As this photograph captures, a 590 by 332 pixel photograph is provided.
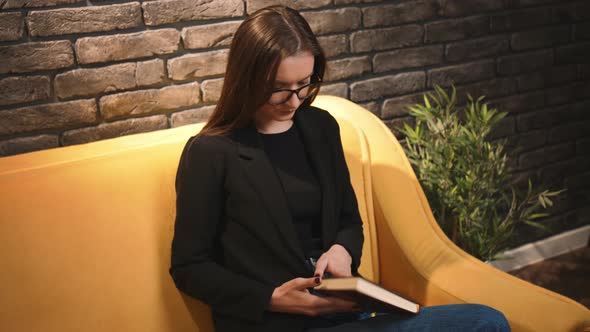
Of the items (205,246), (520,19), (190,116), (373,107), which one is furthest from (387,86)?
(205,246)

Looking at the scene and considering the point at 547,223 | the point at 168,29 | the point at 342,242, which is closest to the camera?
the point at 342,242

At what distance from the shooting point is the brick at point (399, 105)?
2.59 m

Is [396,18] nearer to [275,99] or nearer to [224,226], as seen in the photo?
[275,99]

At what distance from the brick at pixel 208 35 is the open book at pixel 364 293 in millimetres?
1049

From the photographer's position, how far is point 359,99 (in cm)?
250

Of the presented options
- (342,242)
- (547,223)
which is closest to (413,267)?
(342,242)

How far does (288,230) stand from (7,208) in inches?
28.2

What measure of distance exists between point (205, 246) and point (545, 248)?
7.81 ft

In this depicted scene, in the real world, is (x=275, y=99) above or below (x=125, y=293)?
above

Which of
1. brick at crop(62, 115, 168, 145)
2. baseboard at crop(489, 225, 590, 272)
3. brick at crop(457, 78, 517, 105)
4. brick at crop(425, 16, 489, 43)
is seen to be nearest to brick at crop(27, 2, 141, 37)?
brick at crop(62, 115, 168, 145)

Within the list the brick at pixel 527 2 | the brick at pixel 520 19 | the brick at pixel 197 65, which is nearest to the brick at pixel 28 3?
the brick at pixel 197 65

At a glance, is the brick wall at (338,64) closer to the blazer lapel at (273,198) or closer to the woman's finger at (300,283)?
the blazer lapel at (273,198)

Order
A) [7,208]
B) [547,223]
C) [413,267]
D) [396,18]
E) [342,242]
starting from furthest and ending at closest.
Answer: [547,223]
[396,18]
[413,267]
[342,242]
[7,208]

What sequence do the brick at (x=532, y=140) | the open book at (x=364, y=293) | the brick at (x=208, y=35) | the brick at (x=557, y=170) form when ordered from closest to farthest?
the open book at (x=364, y=293) → the brick at (x=208, y=35) → the brick at (x=532, y=140) → the brick at (x=557, y=170)
